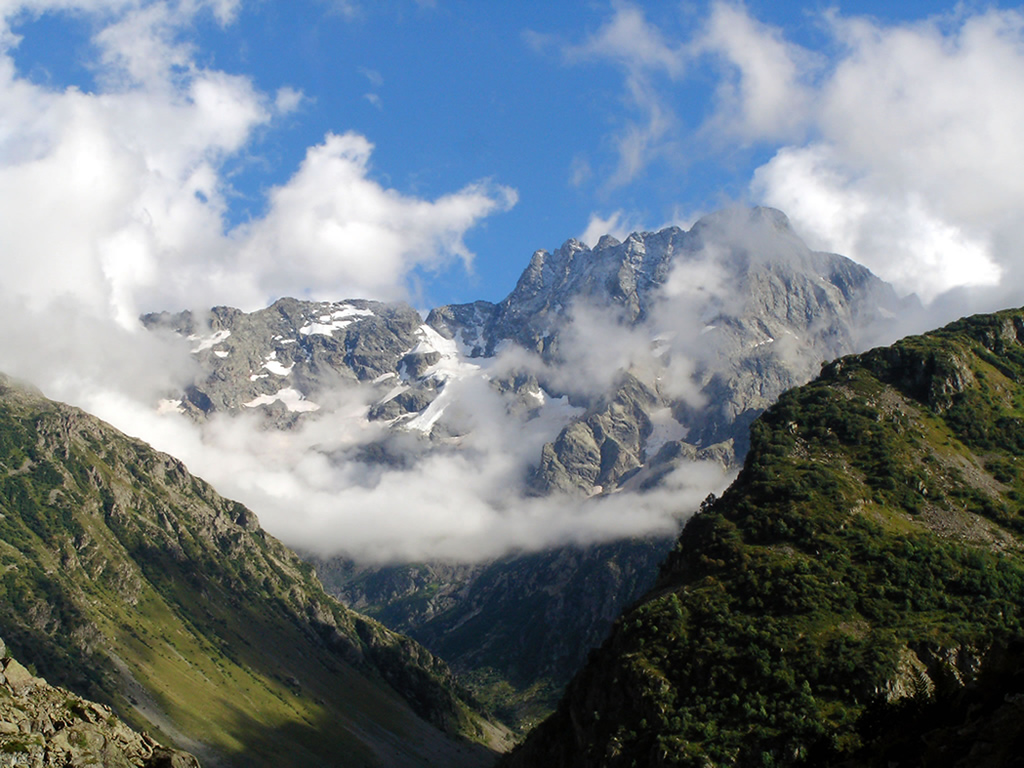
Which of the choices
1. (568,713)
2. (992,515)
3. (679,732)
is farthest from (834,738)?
(992,515)

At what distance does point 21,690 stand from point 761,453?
6035 inches

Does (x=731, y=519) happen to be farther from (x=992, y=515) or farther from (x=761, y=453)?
(x=992, y=515)

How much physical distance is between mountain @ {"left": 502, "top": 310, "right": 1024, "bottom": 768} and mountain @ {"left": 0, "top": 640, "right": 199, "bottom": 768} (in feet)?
218

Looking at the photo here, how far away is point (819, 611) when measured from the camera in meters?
143

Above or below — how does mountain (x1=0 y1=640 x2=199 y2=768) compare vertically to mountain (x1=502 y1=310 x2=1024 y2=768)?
below

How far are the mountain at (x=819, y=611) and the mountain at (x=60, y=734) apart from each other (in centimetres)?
6637

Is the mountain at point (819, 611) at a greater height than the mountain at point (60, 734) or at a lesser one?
greater

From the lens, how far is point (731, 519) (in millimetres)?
177625

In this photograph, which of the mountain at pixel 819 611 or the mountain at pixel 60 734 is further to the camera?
the mountain at pixel 819 611

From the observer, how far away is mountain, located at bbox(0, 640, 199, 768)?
7556cm

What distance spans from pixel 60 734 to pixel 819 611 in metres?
110

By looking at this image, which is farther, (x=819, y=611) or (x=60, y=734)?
(x=819, y=611)

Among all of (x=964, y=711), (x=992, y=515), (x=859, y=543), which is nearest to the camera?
(x=964, y=711)

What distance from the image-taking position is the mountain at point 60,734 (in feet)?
248
